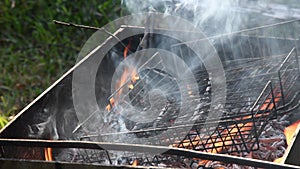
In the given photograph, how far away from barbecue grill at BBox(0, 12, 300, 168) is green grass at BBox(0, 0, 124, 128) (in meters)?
1.47

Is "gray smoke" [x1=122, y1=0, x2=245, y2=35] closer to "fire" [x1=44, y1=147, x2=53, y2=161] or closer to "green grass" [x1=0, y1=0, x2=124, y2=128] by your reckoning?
"fire" [x1=44, y1=147, x2=53, y2=161]

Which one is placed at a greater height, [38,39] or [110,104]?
[38,39]

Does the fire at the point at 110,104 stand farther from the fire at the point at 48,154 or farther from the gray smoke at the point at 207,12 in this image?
the gray smoke at the point at 207,12

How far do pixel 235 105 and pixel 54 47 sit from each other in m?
2.66

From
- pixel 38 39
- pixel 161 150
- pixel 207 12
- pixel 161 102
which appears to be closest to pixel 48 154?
pixel 161 102

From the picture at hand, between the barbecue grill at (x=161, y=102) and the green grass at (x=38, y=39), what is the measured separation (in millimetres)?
1469

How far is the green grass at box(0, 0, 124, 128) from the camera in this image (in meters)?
4.74

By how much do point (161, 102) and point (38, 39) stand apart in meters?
2.52

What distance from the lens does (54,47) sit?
509cm

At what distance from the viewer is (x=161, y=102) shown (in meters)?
3.04

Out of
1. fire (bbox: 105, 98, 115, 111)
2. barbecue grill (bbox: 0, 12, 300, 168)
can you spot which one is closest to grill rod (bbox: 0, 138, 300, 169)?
barbecue grill (bbox: 0, 12, 300, 168)

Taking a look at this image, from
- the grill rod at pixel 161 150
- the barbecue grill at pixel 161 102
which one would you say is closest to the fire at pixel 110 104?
the barbecue grill at pixel 161 102

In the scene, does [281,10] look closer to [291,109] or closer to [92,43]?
[291,109]

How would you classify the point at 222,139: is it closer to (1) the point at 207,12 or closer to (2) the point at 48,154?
(2) the point at 48,154
